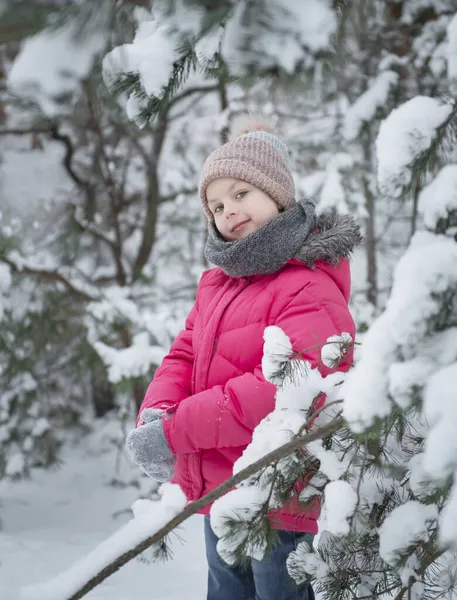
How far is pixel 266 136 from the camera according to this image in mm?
1972

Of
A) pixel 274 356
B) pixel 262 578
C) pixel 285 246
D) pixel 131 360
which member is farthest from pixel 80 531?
pixel 274 356

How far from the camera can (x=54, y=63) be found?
835 millimetres

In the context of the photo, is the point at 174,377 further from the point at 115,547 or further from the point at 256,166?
the point at 256,166

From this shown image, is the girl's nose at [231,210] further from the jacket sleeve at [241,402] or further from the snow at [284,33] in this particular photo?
the snow at [284,33]

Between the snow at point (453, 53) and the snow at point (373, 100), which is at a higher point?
the snow at point (373, 100)

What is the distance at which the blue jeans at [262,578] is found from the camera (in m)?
1.77

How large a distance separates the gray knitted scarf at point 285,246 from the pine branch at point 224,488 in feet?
1.96

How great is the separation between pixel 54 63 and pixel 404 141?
0.71 metres

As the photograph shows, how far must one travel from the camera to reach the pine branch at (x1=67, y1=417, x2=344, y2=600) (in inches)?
46.3

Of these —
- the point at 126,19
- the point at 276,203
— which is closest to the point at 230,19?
the point at 126,19

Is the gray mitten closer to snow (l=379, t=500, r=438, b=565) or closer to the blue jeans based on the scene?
the blue jeans

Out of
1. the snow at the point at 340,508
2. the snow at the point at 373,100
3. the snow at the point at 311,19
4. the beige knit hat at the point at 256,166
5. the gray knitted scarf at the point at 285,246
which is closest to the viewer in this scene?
the snow at the point at 311,19

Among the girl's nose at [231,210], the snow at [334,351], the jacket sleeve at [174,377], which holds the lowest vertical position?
the snow at [334,351]

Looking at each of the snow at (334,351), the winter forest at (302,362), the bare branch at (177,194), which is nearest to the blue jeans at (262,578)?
the winter forest at (302,362)
